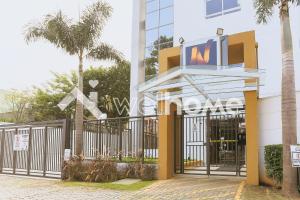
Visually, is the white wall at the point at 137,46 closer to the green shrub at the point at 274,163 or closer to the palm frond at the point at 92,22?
the palm frond at the point at 92,22

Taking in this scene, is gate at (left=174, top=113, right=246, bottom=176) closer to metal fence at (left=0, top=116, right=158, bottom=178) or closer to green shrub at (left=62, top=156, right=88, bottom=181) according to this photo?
metal fence at (left=0, top=116, right=158, bottom=178)

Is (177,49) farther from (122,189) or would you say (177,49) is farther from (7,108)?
(7,108)

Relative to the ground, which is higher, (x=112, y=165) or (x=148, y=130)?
(x=148, y=130)

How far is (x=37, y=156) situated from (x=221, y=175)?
8.59 meters

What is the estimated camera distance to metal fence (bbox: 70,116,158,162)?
49.0ft

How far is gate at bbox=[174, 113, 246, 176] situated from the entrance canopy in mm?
1037

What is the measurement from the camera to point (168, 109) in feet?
46.3

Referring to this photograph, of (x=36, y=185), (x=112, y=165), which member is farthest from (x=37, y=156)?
(x=112, y=165)

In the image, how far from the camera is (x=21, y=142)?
704 inches

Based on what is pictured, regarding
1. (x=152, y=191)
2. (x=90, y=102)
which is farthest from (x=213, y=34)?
(x=90, y=102)

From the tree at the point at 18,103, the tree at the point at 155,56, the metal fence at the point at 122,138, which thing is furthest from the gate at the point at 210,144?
the tree at the point at 18,103

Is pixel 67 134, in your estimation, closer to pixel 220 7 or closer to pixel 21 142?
pixel 21 142

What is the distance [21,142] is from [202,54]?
996 cm

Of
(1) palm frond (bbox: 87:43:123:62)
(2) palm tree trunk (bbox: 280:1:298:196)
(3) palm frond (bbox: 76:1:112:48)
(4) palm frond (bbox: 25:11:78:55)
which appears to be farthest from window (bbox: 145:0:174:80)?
(2) palm tree trunk (bbox: 280:1:298:196)
